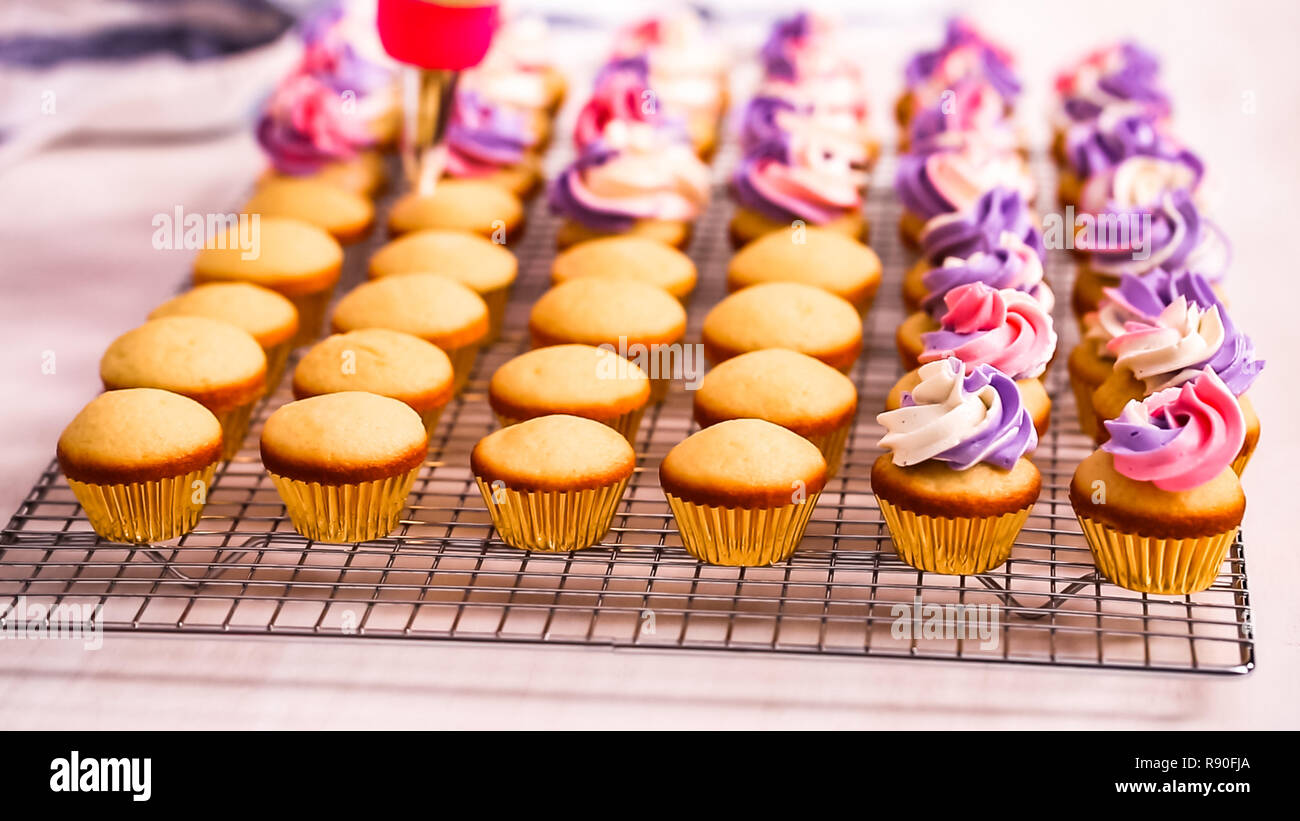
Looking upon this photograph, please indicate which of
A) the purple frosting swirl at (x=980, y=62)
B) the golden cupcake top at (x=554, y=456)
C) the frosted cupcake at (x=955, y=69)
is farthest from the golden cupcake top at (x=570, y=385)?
the purple frosting swirl at (x=980, y=62)

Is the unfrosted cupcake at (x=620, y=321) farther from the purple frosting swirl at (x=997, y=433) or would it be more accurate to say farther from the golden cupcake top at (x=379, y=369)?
the purple frosting swirl at (x=997, y=433)

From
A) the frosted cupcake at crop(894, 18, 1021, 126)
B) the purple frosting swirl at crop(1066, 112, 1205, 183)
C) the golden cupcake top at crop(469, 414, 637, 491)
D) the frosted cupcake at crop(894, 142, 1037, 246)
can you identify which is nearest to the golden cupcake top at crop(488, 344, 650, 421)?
the golden cupcake top at crop(469, 414, 637, 491)

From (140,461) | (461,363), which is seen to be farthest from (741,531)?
(140,461)

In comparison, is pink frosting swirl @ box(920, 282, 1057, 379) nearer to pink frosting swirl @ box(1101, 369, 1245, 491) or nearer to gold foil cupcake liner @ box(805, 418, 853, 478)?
gold foil cupcake liner @ box(805, 418, 853, 478)

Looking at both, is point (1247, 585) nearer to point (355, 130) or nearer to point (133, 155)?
point (355, 130)

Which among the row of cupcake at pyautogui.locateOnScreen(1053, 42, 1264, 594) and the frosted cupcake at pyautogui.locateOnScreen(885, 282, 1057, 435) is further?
the frosted cupcake at pyautogui.locateOnScreen(885, 282, 1057, 435)
